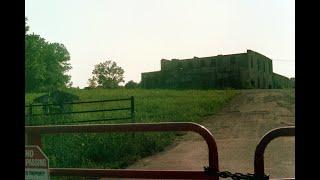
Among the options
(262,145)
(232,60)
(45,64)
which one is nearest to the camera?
(262,145)

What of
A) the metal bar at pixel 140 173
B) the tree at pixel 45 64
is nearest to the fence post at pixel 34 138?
the metal bar at pixel 140 173

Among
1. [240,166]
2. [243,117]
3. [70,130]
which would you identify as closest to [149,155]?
[240,166]

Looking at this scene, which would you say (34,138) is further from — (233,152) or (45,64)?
(45,64)

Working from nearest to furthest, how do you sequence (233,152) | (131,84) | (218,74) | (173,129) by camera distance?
1. (173,129)
2. (233,152)
3. (218,74)
4. (131,84)

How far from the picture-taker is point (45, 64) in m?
74.1

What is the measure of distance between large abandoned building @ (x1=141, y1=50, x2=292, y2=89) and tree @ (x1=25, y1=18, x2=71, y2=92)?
16.3 meters

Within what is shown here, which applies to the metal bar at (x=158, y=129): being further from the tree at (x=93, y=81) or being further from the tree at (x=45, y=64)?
the tree at (x=93, y=81)

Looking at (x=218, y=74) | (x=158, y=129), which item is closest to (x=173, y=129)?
(x=158, y=129)

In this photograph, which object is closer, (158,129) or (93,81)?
(158,129)

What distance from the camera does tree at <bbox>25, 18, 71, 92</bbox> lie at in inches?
2351

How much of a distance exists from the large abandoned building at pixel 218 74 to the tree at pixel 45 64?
642 inches

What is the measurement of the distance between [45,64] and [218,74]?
29903mm
